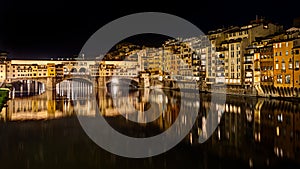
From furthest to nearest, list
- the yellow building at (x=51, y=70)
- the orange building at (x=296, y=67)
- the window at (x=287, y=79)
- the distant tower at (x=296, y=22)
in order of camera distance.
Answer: the yellow building at (x=51, y=70) < the distant tower at (x=296, y=22) < the window at (x=287, y=79) < the orange building at (x=296, y=67)

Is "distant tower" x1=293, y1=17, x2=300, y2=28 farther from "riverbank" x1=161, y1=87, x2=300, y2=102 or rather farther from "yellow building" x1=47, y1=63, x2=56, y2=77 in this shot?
"yellow building" x1=47, y1=63, x2=56, y2=77

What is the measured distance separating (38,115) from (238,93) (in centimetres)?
1354

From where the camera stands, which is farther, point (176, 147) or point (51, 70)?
point (51, 70)

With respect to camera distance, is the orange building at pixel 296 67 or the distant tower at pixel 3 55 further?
the distant tower at pixel 3 55

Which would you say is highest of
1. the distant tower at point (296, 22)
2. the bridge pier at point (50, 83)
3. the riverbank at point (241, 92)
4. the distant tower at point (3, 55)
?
the distant tower at point (296, 22)

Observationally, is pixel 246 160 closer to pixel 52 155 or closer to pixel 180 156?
pixel 180 156

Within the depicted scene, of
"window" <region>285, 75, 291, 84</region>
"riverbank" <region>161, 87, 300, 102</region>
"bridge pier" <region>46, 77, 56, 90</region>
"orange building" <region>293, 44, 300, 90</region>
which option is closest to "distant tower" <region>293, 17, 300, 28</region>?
"orange building" <region>293, 44, 300, 90</region>

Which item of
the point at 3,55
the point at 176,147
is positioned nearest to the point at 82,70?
the point at 3,55

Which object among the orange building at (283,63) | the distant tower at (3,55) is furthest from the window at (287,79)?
the distant tower at (3,55)

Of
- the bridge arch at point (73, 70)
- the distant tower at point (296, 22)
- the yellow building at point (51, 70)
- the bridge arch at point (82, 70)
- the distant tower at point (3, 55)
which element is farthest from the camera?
the bridge arch at point (82, 70)

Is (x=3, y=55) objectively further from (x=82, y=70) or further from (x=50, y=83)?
(x=82, y=70)

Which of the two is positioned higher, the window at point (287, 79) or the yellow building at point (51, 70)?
the yellow building at point (51, 70)

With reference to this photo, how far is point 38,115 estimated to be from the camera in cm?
1396

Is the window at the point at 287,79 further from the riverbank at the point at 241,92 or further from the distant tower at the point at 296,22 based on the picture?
the distant tower at the point at 296,22
